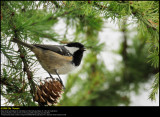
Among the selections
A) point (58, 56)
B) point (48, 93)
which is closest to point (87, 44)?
point (58, 56)

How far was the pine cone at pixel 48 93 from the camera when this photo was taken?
1212 mm

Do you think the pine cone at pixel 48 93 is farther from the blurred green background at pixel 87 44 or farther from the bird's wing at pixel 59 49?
the bird's wing at pixel 59 49

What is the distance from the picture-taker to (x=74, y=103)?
2.91 m

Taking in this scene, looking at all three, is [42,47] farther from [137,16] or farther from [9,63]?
[137,16]

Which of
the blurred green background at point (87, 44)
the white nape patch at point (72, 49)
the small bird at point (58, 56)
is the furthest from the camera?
the white nape patch at point (72, 49)

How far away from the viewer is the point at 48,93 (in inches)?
47.8

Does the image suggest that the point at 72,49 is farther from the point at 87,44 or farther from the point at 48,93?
the point at 48,93

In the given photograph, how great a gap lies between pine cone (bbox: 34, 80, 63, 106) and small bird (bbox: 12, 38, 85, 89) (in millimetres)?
352

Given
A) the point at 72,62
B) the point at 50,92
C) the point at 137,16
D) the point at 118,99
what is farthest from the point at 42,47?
the point at 118,99

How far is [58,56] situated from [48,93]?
479 mm

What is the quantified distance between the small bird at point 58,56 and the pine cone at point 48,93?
35cm

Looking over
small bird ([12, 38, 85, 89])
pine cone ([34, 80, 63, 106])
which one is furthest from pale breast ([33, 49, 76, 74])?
pine cone ([34, 80, 63, 106])

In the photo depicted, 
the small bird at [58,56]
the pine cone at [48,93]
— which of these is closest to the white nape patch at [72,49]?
the small bird at [58,56]

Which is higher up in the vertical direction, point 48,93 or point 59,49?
point 59,49
